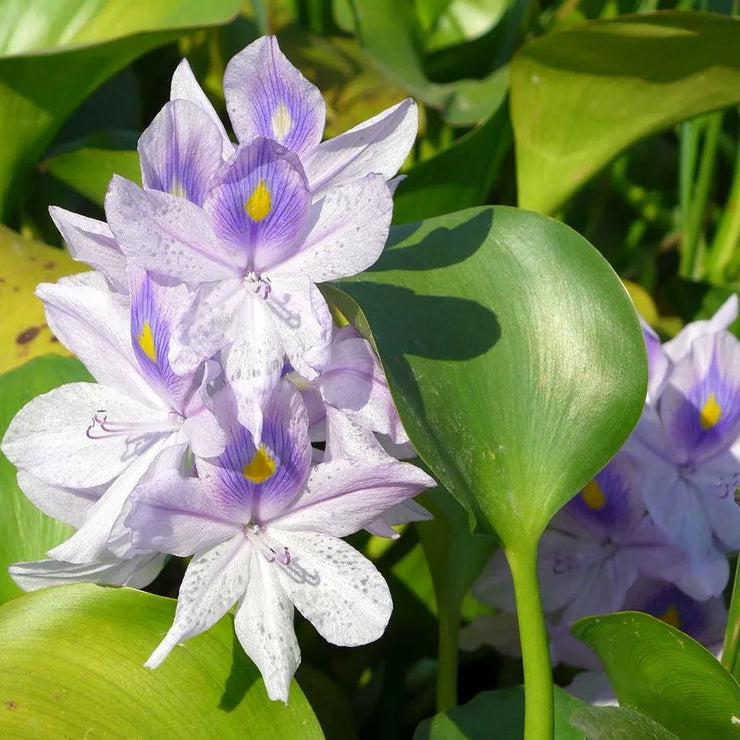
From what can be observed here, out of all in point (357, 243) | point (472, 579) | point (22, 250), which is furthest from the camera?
point (22, 250)

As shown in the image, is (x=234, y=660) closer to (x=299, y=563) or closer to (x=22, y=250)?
(x=299, y=563)

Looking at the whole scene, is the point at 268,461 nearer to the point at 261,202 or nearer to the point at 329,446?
the point at 329,446

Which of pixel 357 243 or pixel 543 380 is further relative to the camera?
Result: pixel 543 380

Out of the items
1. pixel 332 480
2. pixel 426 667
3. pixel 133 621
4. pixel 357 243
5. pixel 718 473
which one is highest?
pixel 357 243

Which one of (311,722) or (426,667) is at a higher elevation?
(311,722)

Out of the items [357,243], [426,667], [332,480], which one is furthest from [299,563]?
[426,667]

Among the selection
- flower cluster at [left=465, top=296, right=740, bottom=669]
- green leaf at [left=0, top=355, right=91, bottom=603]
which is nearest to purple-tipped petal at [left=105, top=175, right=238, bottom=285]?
green leaf at [left=0, top=355, right=91, bottom=603]
